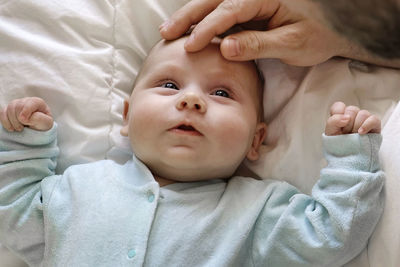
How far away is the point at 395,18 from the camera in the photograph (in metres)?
0.25

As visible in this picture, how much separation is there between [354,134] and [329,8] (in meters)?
0.67

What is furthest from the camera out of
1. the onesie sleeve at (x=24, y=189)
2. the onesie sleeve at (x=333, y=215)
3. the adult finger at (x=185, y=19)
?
the adult finger at (x=185, y=19)

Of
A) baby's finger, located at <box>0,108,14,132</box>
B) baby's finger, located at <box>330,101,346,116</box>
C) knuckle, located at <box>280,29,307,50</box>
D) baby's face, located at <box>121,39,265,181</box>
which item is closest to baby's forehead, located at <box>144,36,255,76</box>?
baby's face, located at <box>121,39,265,181</box>

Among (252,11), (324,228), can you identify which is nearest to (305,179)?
(324,228)

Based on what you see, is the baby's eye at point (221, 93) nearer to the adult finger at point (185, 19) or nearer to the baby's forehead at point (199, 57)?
the baby's forehead at point (199, 57)

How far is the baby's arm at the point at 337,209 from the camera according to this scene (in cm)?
85

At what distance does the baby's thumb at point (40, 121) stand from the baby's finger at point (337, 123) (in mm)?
564

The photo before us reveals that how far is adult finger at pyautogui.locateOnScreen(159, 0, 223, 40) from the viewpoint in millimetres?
1052

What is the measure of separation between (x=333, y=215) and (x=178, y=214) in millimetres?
293

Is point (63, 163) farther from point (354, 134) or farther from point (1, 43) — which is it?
point (354, 134)

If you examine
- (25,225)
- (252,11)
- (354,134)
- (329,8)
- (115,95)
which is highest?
(329,8)

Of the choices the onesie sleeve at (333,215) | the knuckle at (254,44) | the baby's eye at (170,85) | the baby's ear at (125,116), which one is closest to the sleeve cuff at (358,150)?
the onesie sleeve at (333,215)

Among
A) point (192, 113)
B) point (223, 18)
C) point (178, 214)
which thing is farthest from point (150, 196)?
point (223, 18)

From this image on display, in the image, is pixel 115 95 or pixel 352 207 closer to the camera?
pixel 352 207
